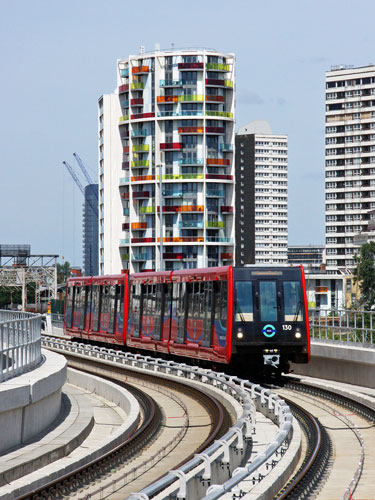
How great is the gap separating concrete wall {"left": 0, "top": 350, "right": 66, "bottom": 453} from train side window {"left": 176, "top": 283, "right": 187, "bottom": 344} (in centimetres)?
1385

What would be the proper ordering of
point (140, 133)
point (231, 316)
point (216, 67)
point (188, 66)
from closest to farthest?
point (231, 316), point (188, 66), point (216, 67), point (140, 133)

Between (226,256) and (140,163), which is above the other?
(140,163)

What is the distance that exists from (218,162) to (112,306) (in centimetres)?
7702

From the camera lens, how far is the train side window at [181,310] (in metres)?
34.6

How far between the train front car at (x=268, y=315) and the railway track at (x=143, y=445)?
2.06 meters

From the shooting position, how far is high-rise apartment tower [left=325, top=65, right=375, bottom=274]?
16288 cm

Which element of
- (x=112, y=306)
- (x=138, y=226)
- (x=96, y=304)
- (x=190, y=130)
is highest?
(x=190, y=130)

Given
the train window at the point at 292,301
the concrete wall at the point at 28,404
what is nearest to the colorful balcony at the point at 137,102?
the train window at the point at 292,301

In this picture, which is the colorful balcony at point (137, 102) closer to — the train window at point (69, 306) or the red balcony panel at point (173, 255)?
the red balcony panel at point (173, 255)

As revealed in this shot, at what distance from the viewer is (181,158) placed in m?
122

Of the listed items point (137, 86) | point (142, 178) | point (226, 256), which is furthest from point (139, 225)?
point (137, 86)

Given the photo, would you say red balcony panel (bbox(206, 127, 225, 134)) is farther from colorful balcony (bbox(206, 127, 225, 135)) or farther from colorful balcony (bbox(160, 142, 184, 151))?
colorful balcony (bbox(160, 142, 184, 151))

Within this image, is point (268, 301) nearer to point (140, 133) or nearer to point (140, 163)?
point (140, 163)

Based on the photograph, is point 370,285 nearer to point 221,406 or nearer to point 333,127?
point 333,127
